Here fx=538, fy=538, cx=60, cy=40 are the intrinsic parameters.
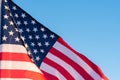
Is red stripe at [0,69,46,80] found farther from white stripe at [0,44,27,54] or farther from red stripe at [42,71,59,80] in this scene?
red stripe at [42,71,59,80]

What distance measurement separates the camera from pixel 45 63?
2191 cm

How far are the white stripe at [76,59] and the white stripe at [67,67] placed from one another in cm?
36

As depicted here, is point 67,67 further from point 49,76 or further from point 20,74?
point 20,74

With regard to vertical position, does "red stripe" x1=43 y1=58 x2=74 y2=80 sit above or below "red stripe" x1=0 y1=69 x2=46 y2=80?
above

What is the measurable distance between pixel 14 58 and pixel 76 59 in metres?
3.68

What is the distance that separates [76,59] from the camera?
73.2ft

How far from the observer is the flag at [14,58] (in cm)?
1902

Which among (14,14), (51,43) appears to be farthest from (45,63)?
(14,14)

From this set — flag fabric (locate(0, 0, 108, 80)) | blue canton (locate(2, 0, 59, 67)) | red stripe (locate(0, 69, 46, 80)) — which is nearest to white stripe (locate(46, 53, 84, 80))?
flag fabric (locate(0, 0, 108, 80))

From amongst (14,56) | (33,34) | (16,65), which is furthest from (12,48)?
(33,34)

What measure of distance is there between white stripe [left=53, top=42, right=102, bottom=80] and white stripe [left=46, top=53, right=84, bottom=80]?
0.36 meters

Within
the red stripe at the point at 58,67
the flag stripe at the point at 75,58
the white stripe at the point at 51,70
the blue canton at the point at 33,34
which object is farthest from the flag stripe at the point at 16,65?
the flag stripe at the point at 75,58

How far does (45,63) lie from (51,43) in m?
0.94

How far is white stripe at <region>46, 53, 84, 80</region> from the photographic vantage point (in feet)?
72.4
